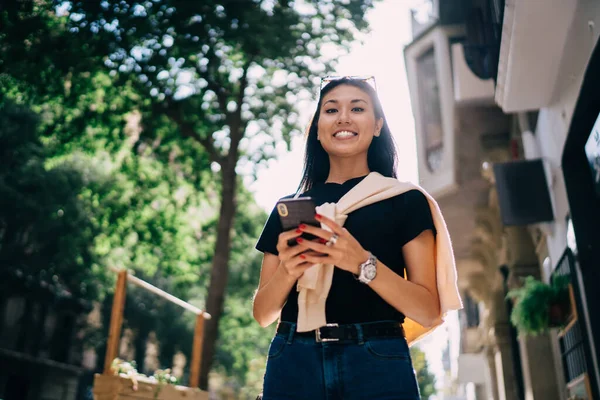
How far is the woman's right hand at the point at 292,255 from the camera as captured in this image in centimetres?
183

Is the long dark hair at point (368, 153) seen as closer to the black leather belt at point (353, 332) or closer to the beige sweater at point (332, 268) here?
the beige sweater at point (332, 268)

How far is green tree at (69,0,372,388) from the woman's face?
30.2 ft

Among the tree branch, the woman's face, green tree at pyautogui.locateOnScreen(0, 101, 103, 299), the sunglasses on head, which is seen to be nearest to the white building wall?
the sunglasses on head

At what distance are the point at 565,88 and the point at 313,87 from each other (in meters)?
7.19

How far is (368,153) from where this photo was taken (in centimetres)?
242

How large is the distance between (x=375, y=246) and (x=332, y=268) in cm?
17

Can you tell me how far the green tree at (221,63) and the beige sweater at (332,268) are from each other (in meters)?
9.54

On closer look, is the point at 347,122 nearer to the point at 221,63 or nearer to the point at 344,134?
the point at 344,134

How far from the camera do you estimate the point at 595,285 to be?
22.7 feet

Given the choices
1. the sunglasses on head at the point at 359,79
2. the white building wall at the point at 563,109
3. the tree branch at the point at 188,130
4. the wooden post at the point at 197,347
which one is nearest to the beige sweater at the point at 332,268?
the sunglasses on head at the point at 359,79

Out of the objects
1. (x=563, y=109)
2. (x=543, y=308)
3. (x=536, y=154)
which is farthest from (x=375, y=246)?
(x=536, y=154)

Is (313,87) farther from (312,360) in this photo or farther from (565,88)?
(312,360)

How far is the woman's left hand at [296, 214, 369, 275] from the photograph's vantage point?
180 cm

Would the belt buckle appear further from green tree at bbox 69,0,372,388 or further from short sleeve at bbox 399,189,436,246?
green tree at bbox 69,0,372,388
